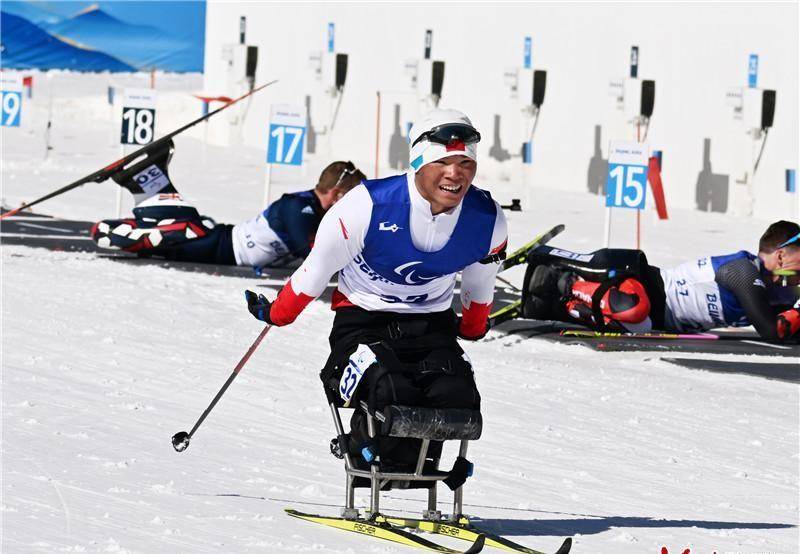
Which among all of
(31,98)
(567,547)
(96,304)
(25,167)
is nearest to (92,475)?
(567,547)

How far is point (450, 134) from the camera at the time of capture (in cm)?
577

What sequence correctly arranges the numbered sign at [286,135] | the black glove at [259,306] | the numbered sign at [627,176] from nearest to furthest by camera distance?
the black glove at [259,306] < the numbered sign at [627,176] < the numbered sign at [286,135]

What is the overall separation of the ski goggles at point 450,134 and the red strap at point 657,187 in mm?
14772

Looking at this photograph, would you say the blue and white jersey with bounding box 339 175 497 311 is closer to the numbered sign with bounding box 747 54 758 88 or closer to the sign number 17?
the sign number 17

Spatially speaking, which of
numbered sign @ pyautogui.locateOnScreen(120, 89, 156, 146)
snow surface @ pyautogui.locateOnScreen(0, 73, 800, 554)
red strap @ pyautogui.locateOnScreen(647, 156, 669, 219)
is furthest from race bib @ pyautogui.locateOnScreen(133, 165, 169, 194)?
red strap @ pyautogui.locateOnScreen(647, 156, 669, 219)

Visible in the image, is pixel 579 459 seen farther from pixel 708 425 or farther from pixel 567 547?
pixel 567 547

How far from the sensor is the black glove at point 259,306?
6.18m

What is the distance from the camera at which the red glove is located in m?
11.4

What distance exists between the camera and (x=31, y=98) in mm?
34625

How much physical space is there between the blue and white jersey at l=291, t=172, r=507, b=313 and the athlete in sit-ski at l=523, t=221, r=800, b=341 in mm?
5546

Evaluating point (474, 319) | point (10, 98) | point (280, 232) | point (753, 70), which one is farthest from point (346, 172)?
point (753, 70)

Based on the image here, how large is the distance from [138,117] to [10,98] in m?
4.35

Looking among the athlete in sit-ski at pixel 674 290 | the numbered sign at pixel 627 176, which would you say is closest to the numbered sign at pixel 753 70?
the numbered sign at pixel 627 176

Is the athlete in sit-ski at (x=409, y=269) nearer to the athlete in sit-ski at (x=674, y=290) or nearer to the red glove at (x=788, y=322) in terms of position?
the athlete in sit-ski at (x=674, y=290)
